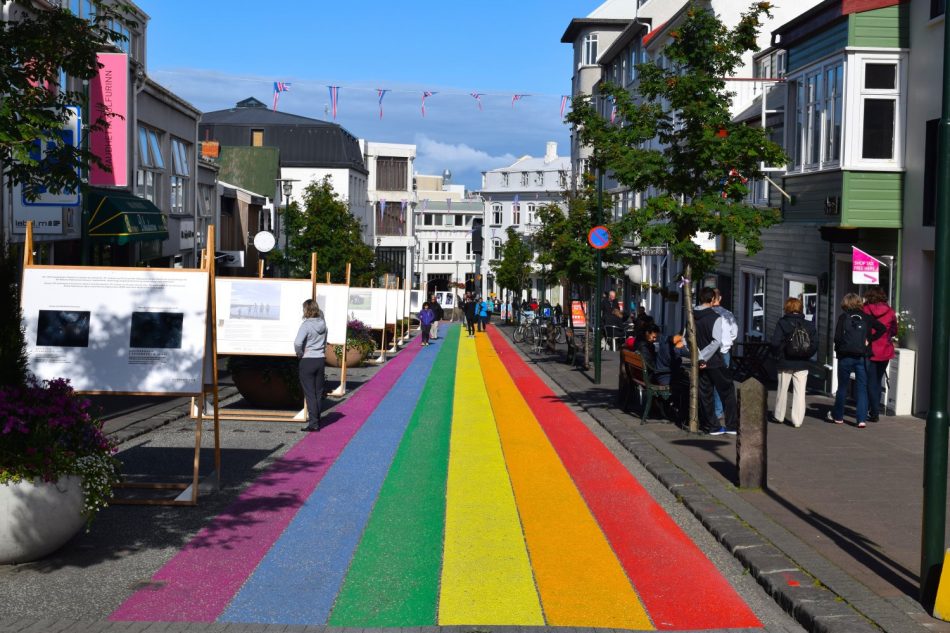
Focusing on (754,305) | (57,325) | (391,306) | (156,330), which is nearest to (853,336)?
(156,330)

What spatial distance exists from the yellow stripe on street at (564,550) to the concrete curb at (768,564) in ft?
2.91

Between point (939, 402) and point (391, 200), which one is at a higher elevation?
point (391, 200)

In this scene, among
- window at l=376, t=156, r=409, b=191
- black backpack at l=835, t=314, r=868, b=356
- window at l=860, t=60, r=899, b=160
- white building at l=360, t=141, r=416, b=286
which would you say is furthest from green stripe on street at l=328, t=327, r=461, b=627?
window at l=376, t=156, r=409, b=191

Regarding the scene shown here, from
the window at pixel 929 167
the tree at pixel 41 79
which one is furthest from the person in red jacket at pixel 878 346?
the tree at pixel 41 79

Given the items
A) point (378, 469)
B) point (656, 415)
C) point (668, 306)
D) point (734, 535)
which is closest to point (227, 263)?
point (668, 306)

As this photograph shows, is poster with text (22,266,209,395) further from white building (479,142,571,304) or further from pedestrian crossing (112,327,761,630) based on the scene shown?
white building (479,142,571,304)

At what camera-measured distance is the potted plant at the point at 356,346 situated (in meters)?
29.9

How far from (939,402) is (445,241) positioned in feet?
438

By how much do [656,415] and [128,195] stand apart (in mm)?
14493

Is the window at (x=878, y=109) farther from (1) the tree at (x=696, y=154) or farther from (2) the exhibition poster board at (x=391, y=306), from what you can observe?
(2) the exhibition poster board at (x=391, y=306)

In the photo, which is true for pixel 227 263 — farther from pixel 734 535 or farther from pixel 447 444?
pixel 734 535

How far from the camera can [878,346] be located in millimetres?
17031

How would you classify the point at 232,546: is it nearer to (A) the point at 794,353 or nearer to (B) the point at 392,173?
(A) the point at 794,353

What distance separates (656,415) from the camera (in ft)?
60.3
